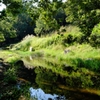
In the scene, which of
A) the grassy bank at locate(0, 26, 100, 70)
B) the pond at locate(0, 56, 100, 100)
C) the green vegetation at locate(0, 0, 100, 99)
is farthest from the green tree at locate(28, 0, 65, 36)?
the pond at locate(0, 56, 100, 100)

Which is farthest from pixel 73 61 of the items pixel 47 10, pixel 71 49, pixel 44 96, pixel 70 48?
pixel 44 96

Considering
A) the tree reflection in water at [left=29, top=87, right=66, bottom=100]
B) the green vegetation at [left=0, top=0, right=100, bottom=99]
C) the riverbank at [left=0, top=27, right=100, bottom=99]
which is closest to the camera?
the tree reflection in water at [left=29, top=87, right=66, bottom=100]

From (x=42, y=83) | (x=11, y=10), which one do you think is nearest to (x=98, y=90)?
(x=42, y=83)

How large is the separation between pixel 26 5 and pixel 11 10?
9.82 ft

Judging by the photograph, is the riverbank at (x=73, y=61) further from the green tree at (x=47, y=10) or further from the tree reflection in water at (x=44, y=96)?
the tree reflection in water at (x=44, y=96)

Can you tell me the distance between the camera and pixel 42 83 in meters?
21.8

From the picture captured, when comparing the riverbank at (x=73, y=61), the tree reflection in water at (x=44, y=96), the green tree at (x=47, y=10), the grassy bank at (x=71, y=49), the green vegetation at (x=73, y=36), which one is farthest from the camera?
the grassy bank at (x=71, y=49)

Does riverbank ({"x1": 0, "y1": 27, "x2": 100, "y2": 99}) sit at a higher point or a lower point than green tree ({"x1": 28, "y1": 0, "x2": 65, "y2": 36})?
lower

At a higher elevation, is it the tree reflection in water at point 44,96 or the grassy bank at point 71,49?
the tree reflection in water at point 44,96

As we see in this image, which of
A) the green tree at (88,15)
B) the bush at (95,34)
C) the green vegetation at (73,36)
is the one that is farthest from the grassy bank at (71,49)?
the green tree at (88,15)

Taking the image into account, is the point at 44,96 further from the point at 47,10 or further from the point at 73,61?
the point at 73,61

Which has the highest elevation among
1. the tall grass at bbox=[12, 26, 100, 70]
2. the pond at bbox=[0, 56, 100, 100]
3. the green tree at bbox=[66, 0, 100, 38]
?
the green tree at bbox=[66, 0, 100, 38]

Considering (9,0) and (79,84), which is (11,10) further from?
(79,84)

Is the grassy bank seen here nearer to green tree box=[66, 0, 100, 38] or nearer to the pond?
green tree box=[66, 0, 100, 38]
